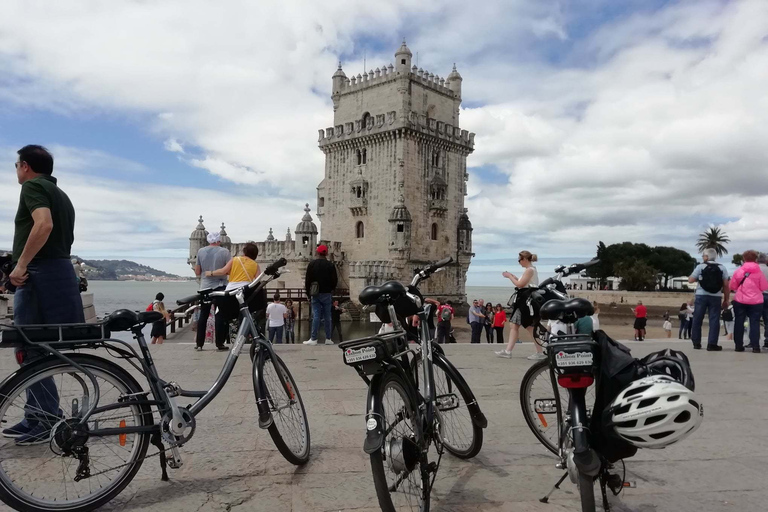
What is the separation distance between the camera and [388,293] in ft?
11.2

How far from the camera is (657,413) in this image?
8.74 ft

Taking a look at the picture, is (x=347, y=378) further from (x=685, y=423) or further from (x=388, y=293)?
(x=685, y=423)

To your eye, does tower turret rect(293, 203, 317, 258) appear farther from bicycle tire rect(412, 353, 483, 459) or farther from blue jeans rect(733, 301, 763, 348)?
bicycle tire rect(412, 353, 483, 459)

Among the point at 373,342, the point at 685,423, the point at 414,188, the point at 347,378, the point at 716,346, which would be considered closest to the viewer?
the point at 685,423

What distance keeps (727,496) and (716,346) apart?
Answer: 25.4ft

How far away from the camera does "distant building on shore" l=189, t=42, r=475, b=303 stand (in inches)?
1489

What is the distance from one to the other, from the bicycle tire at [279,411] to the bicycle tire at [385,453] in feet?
2.76

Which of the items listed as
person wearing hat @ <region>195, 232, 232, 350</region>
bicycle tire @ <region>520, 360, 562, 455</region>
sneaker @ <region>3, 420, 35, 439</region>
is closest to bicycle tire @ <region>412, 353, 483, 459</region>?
bicycle tire @ <region>520, 360, 562, 455</region>

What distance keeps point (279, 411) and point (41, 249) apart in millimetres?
2042

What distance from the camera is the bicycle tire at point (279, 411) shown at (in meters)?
3.51

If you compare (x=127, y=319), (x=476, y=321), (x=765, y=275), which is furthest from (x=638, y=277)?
(x=127, y=319)

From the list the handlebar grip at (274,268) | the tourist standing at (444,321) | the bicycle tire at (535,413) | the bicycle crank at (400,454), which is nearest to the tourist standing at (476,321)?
the tourist standing at (444,321)

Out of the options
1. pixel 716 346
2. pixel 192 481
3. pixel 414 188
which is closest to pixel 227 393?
pixel 192 481

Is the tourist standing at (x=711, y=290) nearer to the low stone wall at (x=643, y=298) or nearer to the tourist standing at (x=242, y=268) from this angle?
the tourist standing at (x=242, y=268)
